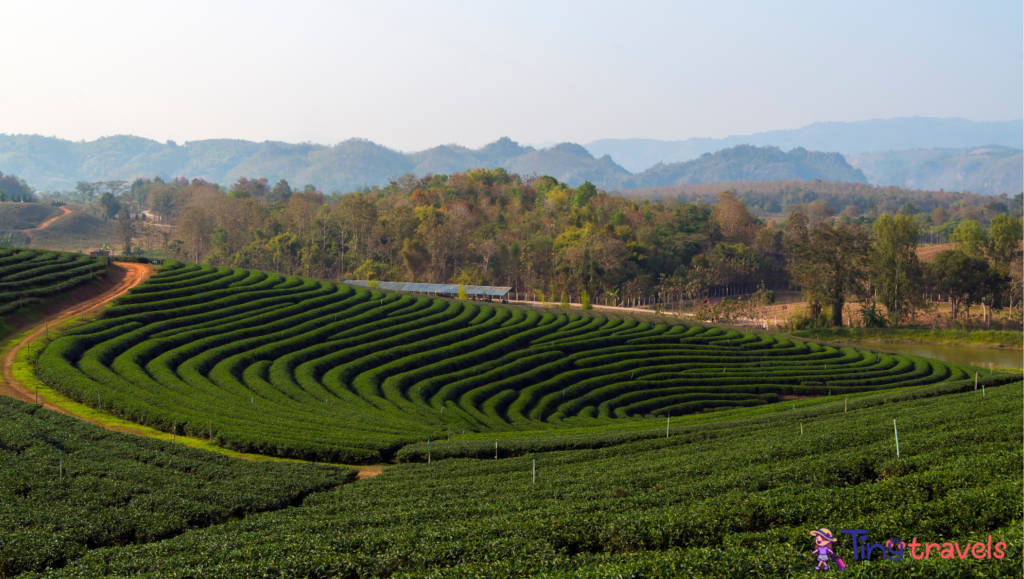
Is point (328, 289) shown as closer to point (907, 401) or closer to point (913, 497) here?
point (907, 401)

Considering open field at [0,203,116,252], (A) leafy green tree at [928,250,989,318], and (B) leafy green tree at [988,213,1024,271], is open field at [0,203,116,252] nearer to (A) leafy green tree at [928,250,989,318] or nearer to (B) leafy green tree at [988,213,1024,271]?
(A) leafy green tree at [928,250,989,318]

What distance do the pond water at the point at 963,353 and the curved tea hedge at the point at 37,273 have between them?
7626 centimetres

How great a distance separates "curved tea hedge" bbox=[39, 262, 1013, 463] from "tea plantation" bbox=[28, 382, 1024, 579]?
31.8ft

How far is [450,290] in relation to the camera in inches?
3669

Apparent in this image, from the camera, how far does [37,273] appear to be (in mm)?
49281

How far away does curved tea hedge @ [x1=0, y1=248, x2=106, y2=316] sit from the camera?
4316 centimetres

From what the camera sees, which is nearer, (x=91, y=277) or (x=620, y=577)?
(x=620, y=577)

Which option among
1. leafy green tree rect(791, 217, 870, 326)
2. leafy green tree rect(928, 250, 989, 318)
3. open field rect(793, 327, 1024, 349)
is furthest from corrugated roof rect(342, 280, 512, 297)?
leafy green tree rect(928, 250, 989, 318)

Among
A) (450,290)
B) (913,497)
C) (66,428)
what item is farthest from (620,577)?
(450,290)

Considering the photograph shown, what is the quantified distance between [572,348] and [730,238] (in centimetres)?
8385

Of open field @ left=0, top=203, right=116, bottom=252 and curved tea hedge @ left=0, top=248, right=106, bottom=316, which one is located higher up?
open field @ left=0, top=203, right=116, bottom=252

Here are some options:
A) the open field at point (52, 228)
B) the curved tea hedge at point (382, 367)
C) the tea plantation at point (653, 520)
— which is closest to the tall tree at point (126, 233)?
the open field at point (52, 228)

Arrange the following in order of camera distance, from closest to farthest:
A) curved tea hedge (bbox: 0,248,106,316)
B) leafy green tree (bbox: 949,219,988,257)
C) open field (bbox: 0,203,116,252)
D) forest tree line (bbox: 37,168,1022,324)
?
curved tea hedge (bbox: 0,248,106,316), forest tree line (bbox: 37,168,1022,324), leafy green tree (bbox: 949,219,988,257), open field (bbox: 0,203,116,252)

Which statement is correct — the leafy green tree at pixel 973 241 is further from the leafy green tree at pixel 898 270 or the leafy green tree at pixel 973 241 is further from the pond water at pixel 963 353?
the pond water at pixel 963 353
